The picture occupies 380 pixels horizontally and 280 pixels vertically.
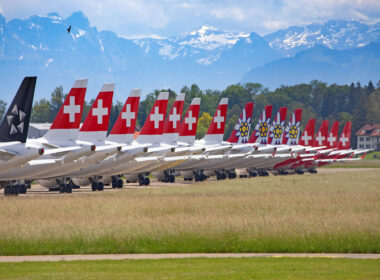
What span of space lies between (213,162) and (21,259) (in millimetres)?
51580

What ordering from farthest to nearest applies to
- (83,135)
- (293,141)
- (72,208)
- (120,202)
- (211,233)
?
(293,141) → (83,135) → (120,202) → (72,208) → (211,233)

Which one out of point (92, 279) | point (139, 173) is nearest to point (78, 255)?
point (92, 279)

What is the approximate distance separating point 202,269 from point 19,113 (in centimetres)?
2029

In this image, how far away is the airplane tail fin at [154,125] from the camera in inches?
2344

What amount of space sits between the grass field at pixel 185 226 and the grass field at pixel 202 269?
2526 millimetres

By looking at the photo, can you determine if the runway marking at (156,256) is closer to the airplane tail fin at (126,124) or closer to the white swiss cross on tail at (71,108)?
the white swiss cross on tail at (71,108)

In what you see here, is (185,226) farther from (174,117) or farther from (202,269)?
(174,117)

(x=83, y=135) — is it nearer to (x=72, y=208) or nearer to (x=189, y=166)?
(x=72, y=208)

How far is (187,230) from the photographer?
90.0 ft

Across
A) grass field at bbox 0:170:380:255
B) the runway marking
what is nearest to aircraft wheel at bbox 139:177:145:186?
grass field at bbox 0:170:380:255

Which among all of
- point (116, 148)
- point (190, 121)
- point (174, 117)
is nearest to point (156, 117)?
point (174, 117)

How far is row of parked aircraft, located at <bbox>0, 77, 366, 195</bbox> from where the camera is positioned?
1533 inches

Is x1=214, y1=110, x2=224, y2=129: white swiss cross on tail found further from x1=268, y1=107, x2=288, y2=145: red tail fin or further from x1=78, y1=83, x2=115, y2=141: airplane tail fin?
x1=78, y1=83, x2=115, y2=141: airplane tail fin

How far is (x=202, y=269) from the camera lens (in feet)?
66.5
